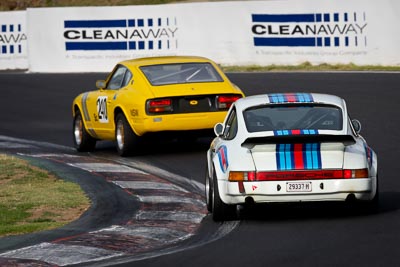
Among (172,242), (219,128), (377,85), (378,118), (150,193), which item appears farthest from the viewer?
(377,85)

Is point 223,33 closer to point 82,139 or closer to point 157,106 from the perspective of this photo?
point 82,139

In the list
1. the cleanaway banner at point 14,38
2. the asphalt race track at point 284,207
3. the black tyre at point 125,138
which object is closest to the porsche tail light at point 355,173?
the asphalt race track at point 284,207

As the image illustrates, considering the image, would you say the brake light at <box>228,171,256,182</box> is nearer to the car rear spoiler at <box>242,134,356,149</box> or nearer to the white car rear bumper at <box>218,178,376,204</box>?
the white car rear bumper at <box>218,178,376,204</box>

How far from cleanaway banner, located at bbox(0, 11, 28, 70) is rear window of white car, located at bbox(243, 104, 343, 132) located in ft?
88.8

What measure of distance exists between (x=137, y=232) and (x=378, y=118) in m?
11.0

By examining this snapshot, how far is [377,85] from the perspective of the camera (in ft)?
91.4

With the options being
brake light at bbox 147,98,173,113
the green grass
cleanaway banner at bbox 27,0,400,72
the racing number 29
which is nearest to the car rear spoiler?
the green grass

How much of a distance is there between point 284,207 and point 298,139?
148 centimetres

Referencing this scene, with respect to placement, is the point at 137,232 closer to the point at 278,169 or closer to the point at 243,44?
the point at 278,169

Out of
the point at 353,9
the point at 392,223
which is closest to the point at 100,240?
the point at 392,223

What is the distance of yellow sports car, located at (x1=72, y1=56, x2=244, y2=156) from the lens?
58.8 ft

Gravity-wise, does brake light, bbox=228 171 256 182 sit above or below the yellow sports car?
below

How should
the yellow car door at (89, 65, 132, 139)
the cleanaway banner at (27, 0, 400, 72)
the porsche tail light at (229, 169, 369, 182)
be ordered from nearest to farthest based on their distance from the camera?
the porsche tail light at (229, 169, 369, 182), the yellow car door at (89, 65, 132, 139), the cleanaway banner at (27, 0, 400, 72)

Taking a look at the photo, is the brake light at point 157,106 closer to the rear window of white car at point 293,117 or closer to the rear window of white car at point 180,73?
the rear window of white car at point 180,73
